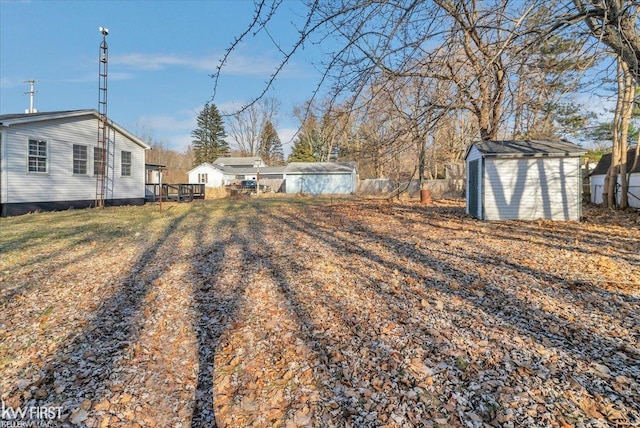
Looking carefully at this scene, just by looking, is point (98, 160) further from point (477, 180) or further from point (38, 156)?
point (477, 180)

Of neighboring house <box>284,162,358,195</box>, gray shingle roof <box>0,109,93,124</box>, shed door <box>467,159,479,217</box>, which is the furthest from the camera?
neighboring house <box>284,162,358,195</box>

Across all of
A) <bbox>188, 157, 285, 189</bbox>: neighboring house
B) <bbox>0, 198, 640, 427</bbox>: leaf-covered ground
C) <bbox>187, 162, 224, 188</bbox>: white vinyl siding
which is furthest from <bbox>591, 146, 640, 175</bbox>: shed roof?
<bbox>187, 162, 224, 188</bbox>: white vinyl siding

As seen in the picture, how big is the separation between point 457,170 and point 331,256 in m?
22.2

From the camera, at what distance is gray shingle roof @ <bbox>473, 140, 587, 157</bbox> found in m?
9.82

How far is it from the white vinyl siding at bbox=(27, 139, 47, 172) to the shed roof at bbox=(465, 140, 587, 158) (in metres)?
14.7

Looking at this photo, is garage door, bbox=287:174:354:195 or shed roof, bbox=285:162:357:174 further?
garage door, bbox=287:174:354:195

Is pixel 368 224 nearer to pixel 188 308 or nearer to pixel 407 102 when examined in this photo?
pixel 407 102

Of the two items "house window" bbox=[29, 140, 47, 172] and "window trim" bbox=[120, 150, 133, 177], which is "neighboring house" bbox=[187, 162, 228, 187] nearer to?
"window trim" bbox=[120, 150, 133, 177]

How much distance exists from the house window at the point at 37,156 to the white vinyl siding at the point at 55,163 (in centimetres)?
12

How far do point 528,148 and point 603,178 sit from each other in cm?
879

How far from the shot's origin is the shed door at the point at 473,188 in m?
11.2

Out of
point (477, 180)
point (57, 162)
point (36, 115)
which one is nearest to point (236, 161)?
point (57, 162)

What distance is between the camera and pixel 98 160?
14.2 metres

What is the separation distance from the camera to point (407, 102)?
473 cm
